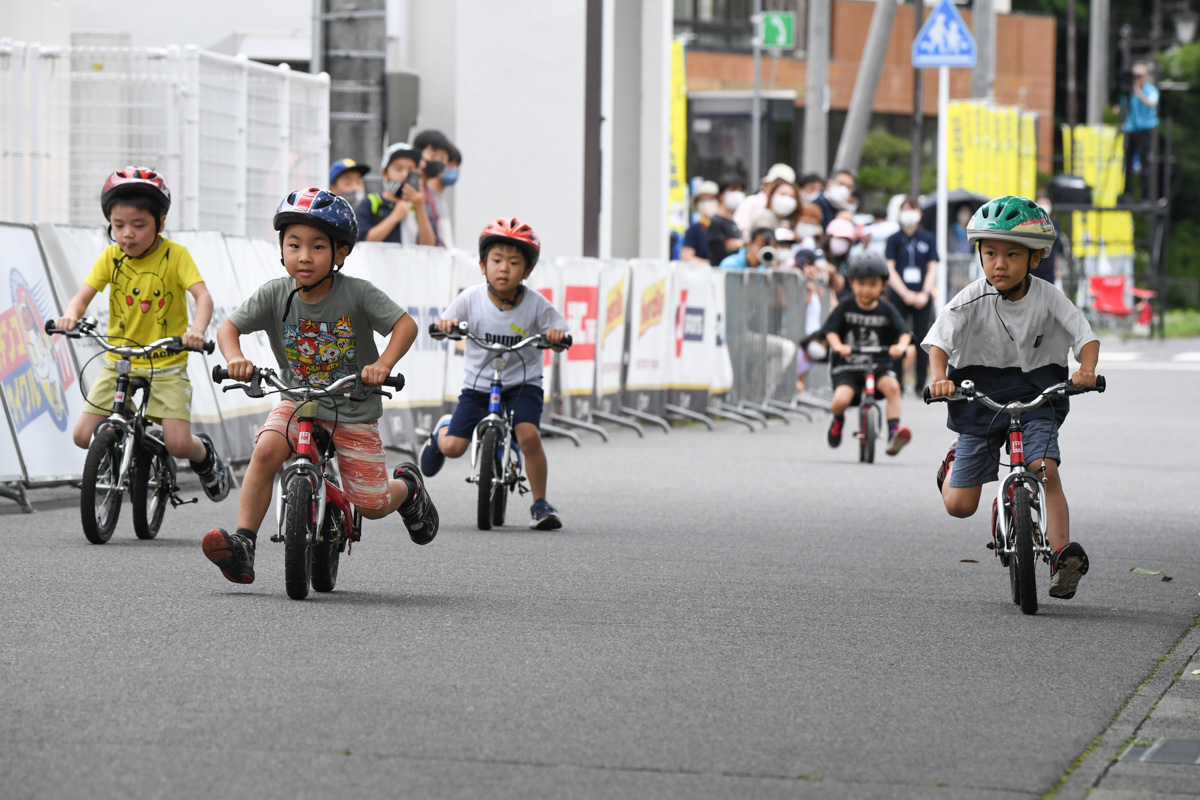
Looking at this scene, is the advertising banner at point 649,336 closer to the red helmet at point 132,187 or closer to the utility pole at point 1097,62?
the red helmet at point 132,187

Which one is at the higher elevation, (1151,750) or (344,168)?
(344,168)

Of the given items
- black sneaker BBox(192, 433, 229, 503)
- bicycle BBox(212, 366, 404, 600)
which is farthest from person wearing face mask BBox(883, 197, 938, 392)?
bicycle BBox(212, 366, 404, 600)

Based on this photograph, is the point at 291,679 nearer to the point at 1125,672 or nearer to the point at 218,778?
the point at 218,778

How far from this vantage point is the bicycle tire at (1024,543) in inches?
320

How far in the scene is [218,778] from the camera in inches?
203

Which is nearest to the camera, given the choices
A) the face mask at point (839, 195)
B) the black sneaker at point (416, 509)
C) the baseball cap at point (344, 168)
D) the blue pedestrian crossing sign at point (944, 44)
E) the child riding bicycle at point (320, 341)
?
the child riding bicycle at point (320, 341)

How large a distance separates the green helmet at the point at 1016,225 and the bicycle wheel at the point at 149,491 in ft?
13.9

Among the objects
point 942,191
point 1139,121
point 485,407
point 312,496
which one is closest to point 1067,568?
point 312,496

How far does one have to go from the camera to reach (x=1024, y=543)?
814 cm

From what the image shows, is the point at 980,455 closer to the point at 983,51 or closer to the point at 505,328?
the point at 505,328

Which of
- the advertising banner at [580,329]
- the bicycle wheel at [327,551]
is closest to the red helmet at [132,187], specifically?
the bicycle wheel at [327,551]

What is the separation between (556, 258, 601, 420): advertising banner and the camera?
58.0 ft

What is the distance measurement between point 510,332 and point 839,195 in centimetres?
1462

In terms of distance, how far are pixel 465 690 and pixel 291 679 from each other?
0.56 meters
